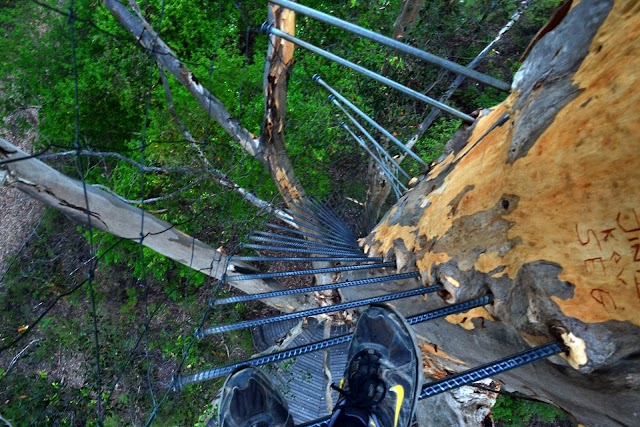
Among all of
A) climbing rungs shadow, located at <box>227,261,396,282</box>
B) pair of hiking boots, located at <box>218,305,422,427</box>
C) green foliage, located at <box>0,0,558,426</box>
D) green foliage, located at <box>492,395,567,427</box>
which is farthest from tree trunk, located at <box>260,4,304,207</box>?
green foliage, located at <box>492,395,567,427</box>

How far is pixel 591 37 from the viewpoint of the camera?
1252mm

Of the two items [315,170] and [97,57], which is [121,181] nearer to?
[97,57]

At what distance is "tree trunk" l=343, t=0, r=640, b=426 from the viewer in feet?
3.42

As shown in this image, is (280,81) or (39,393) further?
(39,393)

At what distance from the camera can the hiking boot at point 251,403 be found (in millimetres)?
1875

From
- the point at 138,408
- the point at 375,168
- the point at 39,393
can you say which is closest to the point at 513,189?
the point at 375,168

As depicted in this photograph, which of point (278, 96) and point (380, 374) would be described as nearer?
point (380, 374)

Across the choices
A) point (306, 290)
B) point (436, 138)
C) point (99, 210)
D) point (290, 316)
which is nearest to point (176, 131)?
point (99, 210)

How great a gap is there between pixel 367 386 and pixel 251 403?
0.53 metres

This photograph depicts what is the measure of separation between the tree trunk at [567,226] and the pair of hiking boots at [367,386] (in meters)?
0.35

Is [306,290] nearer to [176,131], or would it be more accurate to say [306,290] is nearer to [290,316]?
[290,316]

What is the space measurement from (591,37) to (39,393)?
223 inches

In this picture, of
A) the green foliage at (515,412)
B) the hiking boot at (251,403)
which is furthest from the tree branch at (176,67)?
the green foliage at (515,412)

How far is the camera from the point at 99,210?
9.81 ft
